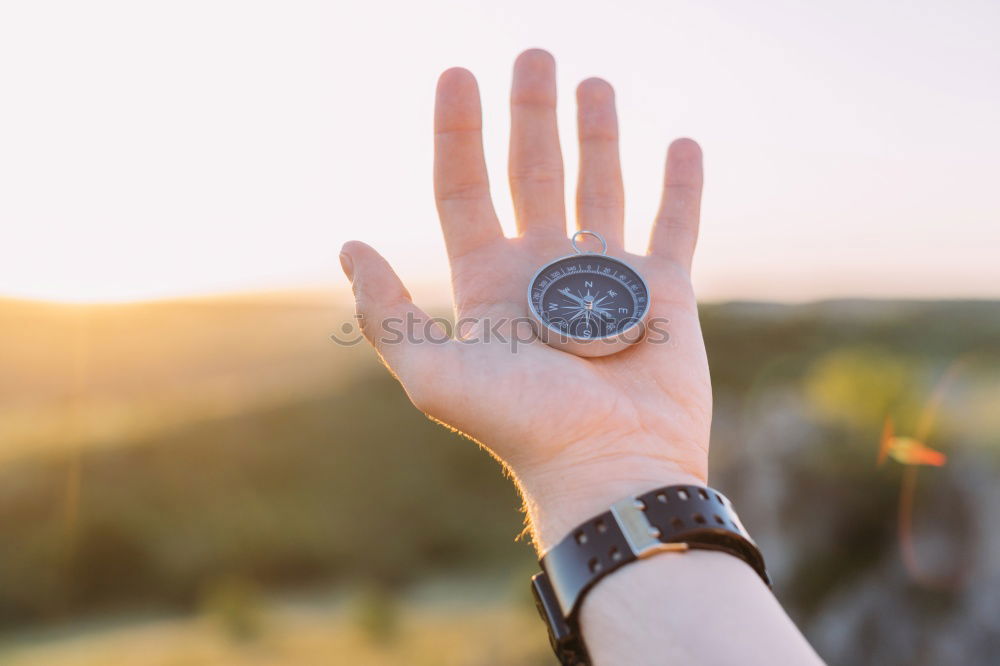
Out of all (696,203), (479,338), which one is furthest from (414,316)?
(696,203)

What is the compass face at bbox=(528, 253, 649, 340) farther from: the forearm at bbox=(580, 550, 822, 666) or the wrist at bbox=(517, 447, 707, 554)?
the forearm at bbox=(580, 550, 822, 666)

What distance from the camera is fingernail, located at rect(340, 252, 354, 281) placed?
3.43m

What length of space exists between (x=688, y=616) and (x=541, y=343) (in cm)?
155

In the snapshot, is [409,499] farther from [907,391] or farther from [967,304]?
[967,304]

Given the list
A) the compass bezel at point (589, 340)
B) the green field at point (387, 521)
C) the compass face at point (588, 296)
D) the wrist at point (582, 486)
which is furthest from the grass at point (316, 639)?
the wrist at point (582, 486)

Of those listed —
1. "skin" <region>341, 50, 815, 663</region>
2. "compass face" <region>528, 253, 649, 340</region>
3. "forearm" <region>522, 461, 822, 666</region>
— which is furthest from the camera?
"compass face" <region>528, 253, 649, 340</region>

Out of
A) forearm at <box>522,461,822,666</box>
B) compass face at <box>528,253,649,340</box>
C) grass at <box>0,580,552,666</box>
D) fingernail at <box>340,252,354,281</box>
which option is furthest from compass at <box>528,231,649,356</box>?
grass at <box>0,580,552,666</box>

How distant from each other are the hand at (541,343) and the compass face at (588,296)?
10 centimetres

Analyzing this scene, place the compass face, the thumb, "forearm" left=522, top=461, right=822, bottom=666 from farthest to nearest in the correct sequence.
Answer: the compass face → the thumb → "forearm" left=522, top=461, right=822, bottom=666

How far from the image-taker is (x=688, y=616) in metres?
2.10

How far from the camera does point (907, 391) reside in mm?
9367

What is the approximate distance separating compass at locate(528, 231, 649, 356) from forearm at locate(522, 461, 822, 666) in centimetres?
132

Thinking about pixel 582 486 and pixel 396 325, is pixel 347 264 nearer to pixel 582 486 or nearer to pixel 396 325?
pixel 396 325

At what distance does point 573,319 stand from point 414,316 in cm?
86
